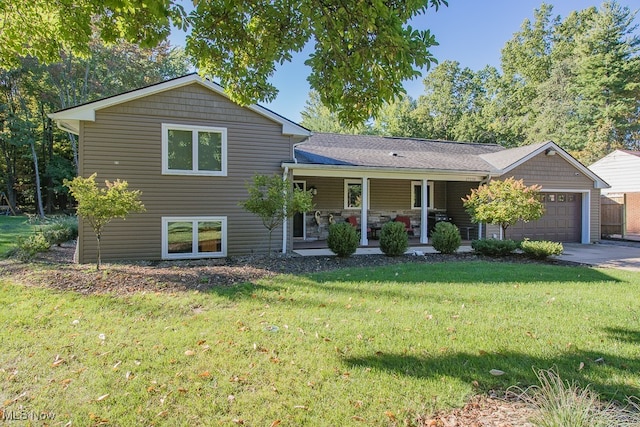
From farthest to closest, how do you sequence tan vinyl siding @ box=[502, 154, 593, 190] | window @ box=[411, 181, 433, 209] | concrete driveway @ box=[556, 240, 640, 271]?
window @ box=[411, 181, 433, 209] → tan vinyl siding @ box=[502, 154, 593, 190] → concrete driveway @ box=[556, 240, 640, 271]

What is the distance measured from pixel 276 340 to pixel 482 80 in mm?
38954

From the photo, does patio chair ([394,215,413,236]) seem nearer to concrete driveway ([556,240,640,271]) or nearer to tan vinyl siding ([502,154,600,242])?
tan vinyl siding ([502,154,600,242])

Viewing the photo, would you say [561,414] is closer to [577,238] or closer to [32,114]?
[577,238]

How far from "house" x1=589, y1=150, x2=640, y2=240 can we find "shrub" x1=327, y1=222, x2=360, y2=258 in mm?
14838

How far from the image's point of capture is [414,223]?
1494 centimetres

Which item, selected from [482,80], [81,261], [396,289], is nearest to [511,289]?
[396,289]

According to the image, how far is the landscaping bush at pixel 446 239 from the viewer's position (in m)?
10.1

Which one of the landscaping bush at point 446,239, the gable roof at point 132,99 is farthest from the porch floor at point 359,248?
the gable roof at point 132,99

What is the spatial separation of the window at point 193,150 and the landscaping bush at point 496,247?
7498 mm

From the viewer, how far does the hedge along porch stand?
1297cm

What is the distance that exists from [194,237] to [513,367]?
8200 mm

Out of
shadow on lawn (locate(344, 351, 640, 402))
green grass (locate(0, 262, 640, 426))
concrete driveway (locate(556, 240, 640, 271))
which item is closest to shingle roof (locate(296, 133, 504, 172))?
concrete driveway (locate(556, 240, 640, 271))

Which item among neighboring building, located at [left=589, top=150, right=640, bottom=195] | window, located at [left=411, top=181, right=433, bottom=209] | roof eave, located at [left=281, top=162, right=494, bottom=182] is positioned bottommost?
window, located at [left=411, top=181, right=433, bottom=209]

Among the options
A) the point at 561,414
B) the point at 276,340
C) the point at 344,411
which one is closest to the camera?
the point at 561,414
